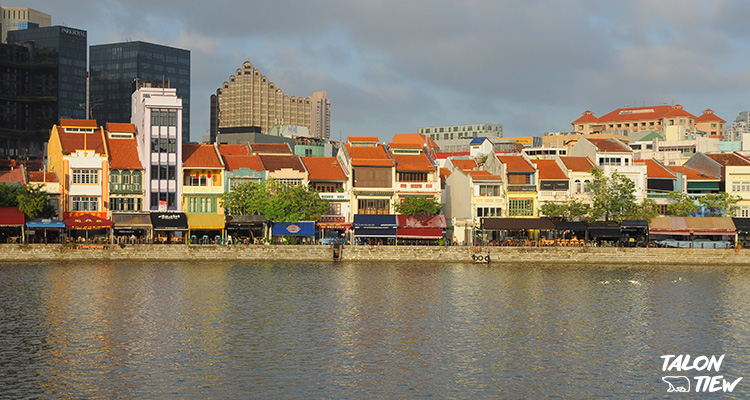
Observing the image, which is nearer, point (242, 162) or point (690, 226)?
point (690, 226)

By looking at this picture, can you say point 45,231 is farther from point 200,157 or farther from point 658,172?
point 658,172

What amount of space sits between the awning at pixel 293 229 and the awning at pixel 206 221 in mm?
6160

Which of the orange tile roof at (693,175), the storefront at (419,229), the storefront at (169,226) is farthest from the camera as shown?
the orange tile roof at (693,175)

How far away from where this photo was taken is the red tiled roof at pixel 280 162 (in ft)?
362

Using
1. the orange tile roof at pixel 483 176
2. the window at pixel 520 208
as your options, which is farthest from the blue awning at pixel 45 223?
the window at pixel 520 208

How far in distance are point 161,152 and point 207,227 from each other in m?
10.5

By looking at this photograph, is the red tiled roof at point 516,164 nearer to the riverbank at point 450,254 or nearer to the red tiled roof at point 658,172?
the riverbank at point 450,254

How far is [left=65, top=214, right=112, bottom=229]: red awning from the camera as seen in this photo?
97250 millimetres

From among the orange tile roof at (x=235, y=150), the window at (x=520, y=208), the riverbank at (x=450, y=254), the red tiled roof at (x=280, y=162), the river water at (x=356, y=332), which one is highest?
the orange tile roof at (x=235, y=150)

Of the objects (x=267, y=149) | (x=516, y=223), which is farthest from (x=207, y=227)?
(x=516, y=223)

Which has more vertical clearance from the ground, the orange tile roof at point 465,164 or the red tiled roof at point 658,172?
the orange tile roof at point 465,164

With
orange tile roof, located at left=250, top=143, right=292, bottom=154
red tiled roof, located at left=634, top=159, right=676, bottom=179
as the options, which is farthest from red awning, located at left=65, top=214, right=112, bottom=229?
red tiled roof, located at left=634, top=159, right=676, bottom=179

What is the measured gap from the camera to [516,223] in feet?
349

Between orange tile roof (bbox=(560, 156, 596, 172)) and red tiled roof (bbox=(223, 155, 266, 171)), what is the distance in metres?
38.0
